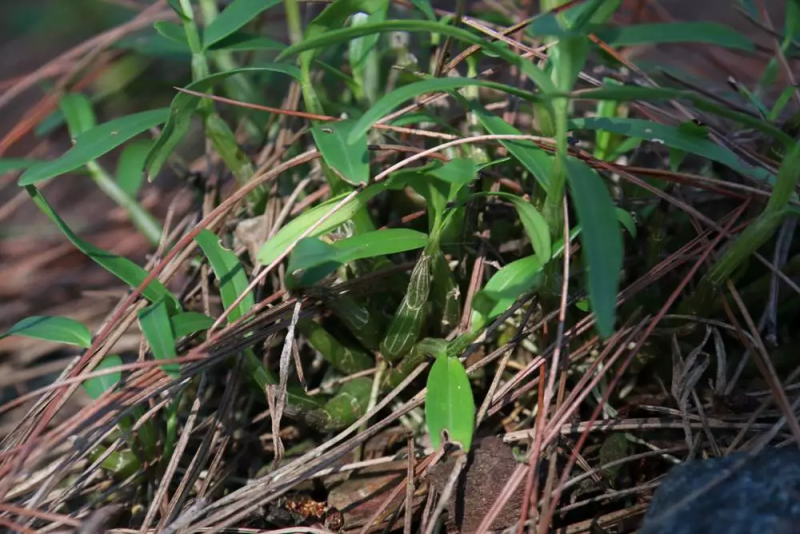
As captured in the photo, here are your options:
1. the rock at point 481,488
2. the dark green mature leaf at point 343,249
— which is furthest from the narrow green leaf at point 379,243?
the rock at point 481,488

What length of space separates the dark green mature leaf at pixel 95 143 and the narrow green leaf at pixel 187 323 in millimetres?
306

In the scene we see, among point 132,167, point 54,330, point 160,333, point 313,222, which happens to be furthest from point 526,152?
point 132,167

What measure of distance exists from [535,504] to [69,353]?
1.20 metres

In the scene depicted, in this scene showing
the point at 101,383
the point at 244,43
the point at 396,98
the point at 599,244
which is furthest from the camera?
the point at 244,43

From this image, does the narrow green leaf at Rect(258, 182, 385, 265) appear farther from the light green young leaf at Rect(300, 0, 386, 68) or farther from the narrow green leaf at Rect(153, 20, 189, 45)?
the narrow green leaf at Rect(153, 20, 189, 45)

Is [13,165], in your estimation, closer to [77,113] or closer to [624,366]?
[77,113]

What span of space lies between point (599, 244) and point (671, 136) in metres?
0.40

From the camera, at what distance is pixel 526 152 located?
1072mm

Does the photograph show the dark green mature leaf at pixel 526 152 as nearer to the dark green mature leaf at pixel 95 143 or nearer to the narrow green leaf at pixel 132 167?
the dark green mature leaf at pixel 95 143

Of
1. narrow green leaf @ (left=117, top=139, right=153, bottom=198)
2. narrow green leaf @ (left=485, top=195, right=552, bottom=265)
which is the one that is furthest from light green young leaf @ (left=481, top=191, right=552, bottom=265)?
narrow green leaf @ (left=117, top=139, right=153, bottom=198)

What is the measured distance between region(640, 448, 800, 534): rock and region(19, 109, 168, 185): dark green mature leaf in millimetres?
994

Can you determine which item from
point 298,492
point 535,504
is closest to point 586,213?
point 535,504

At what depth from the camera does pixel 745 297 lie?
1251 mm

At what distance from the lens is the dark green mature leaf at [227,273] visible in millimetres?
1188
